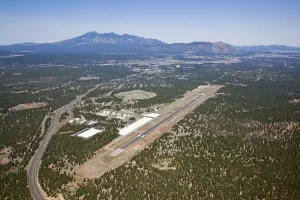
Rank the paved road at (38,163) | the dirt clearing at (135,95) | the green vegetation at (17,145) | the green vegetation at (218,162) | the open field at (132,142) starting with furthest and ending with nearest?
the dirt clearing at (135,95) → the open field at (132,142) → the green vegetation at (17,145) → the paved road at (38,163) → the green vegetation at (218,162)

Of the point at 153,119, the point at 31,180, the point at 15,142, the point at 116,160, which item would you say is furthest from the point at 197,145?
the point at 15,142

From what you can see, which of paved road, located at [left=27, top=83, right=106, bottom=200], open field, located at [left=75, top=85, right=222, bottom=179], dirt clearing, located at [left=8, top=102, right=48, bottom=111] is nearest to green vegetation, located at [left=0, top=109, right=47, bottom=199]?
paved road, located at [left=27, top=83, right=106, bottom=200]

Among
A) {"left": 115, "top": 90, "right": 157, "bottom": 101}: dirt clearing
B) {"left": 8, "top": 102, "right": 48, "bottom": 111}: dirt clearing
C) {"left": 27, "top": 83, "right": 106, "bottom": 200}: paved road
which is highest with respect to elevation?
{"left": 115, "top": 90, "right": 157, "bottom": 101}: dirt clearing

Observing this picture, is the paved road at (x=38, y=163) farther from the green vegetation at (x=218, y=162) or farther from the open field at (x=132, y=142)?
the open field at (x=132, y=142)

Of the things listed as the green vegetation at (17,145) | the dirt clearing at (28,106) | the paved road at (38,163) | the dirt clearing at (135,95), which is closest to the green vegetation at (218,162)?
the paved road at (38,163)

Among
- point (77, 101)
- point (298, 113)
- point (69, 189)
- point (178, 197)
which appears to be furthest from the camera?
point (77, 101)

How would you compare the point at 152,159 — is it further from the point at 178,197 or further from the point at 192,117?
the point at 192,117

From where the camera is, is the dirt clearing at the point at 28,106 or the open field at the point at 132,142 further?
the dirt clearing at the point at 28,106

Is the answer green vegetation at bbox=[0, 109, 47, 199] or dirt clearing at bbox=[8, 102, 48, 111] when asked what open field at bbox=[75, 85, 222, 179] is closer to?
green vegetation at bbox=[0, 109, 47, 199]

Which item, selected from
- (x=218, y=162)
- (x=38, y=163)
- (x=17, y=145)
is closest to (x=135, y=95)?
(x=17, y=145)
